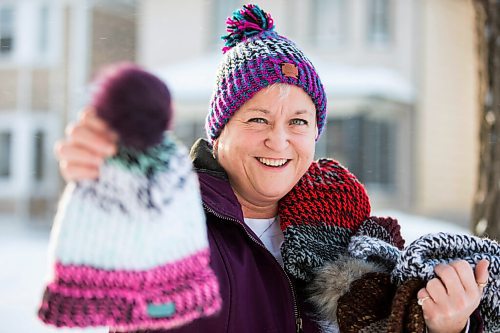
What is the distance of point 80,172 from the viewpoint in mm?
1116

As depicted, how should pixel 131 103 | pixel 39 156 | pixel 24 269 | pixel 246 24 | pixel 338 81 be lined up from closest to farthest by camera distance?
1. pixel 131 103
2. pixel 246 24
3. pixel 24 269
4. pixel 338 81
5. pixel 39 156

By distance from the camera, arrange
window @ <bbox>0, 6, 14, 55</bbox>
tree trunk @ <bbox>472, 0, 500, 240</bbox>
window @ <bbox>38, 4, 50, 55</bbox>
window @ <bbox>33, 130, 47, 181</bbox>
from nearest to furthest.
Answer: tree trunk @ <bbox>472, 0, 500, 240</bbox>, window @ <bbox>33, 130, 47, 181</bbox>, window @ <bbox>38, 4, 50, 55</bbox>, window @ <bbox>0, 6, 14, 55</bbox>

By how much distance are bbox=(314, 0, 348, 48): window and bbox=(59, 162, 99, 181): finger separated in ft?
44.5

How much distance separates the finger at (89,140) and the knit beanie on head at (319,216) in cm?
77

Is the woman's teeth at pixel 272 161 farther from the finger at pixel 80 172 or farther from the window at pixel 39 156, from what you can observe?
the window at pixel 39 156

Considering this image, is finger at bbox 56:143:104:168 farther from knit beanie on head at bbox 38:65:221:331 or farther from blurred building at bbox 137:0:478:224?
blurred building at bbox 137:0:478:224

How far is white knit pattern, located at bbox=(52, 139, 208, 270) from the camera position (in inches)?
44.6

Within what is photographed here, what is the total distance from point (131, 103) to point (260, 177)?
0.73 meters

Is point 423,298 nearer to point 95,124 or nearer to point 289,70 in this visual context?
point 289,70

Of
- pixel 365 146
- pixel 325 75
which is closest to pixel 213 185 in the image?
pixel 325 75

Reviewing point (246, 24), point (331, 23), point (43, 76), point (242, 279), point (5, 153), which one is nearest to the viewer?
point (242, 279)

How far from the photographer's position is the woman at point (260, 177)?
1510 mm

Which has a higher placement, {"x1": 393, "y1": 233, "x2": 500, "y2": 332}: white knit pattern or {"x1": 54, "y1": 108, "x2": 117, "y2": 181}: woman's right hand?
{"x1": 54, "y1": 108, "x2": 117, "y2": 181}: woman's right hand

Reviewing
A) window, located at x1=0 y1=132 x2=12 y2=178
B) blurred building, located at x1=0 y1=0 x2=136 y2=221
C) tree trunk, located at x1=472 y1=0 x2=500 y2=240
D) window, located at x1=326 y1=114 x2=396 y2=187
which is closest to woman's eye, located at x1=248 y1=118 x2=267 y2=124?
tree trunk, located at x1=472 y1=0 x2=500 y2=240
